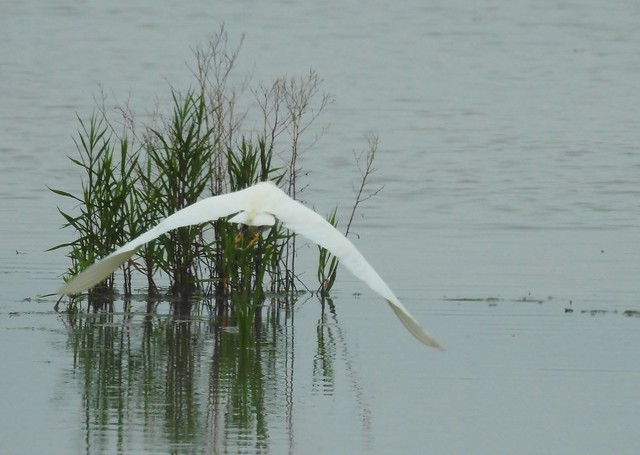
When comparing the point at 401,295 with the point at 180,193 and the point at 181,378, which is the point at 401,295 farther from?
the point at 181,378

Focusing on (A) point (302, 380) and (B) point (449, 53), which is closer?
(A) point (302, 380)

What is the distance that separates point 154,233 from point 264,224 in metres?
0.68

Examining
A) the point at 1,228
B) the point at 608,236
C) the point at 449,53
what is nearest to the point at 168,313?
the point at 1,228

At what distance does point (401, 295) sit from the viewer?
30.9 ft

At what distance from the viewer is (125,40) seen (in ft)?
93.9

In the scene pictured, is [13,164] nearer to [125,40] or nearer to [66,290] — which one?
[66,290]

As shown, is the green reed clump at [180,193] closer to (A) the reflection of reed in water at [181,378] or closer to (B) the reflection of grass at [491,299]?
(A) the reflection of reed in water at [181,378]

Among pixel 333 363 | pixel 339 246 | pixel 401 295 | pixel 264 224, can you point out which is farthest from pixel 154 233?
pixel 401 295

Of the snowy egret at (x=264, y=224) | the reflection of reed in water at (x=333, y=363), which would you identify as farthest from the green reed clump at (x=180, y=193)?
the snowy egret at (x=264, y=224)

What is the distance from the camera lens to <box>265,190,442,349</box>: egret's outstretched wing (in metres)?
5.77

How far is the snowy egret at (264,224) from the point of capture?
6062mm

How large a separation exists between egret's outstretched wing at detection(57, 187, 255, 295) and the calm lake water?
51 centimetres

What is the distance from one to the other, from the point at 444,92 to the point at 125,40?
8335 mm

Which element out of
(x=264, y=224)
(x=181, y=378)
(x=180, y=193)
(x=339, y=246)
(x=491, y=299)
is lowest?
(x=181, y=378)
